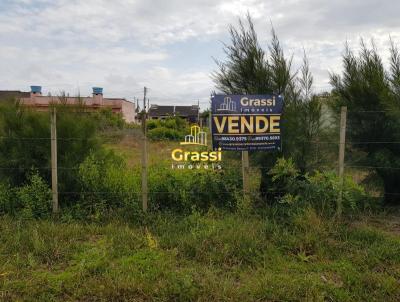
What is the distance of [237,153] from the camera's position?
6.82 metres

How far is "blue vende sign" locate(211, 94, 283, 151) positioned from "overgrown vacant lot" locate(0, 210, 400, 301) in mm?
1120

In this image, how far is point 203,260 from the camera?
14.3ft

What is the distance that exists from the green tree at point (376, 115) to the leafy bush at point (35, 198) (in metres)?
4.93

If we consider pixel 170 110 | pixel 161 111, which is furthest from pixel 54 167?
pixel 170 110

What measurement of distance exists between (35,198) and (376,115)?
5.52 m

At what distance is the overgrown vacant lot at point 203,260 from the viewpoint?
3.65 m

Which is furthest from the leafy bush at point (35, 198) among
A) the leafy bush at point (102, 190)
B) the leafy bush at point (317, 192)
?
the leafy bush at point (317, 192)

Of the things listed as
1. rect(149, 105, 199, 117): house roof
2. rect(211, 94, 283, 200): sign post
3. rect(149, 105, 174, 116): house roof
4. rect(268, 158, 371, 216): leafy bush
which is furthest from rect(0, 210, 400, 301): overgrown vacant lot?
rect(149, 105, 174, 116): house roof

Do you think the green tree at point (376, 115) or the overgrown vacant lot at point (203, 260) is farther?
the green tree at point (376, 115)

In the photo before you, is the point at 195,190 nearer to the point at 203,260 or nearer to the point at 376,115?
the point at 203,260

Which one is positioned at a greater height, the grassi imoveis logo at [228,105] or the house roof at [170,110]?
the house roof at [170,110]

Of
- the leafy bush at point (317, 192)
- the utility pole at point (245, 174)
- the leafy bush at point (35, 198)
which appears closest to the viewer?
the leafy bush at point (317, 192)

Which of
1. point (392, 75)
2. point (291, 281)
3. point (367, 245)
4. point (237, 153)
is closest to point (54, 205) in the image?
point (237, 153)

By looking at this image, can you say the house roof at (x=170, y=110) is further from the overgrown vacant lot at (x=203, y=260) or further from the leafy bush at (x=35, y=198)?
the overgrown vacant lot at (x=203, y=260)
